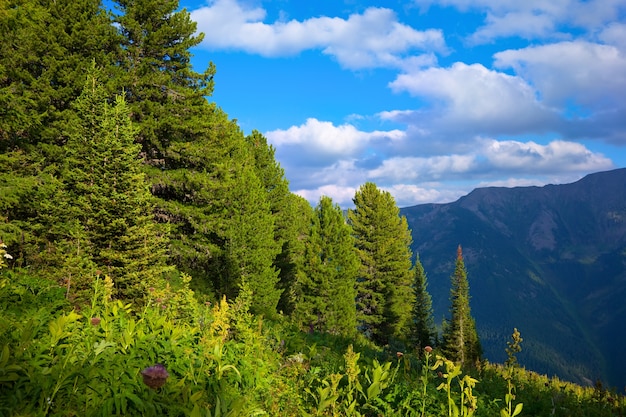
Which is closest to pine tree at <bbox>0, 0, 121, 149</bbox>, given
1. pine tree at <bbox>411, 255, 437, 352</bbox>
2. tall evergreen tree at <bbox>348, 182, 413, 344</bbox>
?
tall evergreen tree at <bbox>348, 182, 413, 344</bbox>

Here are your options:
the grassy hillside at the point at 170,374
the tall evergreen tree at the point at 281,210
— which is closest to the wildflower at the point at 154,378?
the grassy hillside at the point at 170,374

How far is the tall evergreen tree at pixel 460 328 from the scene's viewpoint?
42062 mm

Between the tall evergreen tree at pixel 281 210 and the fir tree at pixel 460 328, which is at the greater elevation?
the tall evergreen tree at pixel 281 210

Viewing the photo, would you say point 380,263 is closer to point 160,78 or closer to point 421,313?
point 421,313

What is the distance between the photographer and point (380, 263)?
38.0m

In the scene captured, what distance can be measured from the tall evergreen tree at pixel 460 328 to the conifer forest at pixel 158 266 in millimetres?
19082

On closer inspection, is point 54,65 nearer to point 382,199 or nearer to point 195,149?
point 195,149

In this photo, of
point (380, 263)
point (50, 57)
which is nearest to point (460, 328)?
point (380, 263)

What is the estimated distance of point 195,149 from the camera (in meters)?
17.9

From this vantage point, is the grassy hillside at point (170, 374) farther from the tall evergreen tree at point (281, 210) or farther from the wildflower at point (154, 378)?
the tall evergreen tree at point (281, 210)

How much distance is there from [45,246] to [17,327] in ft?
47.5

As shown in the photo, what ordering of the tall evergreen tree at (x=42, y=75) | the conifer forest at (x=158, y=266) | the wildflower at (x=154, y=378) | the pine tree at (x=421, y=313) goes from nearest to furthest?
the wildflower at (x=154, y=378) < the conifer forest at (x=158, y=266) < the tall evergreen tree at (x=42, y=75) < the pine tree at (x=421, y=313)

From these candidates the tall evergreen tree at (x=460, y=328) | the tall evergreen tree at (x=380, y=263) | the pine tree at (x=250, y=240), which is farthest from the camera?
the tall evergreen tree at (x=460, y=328)

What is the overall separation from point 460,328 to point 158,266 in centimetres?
3974
